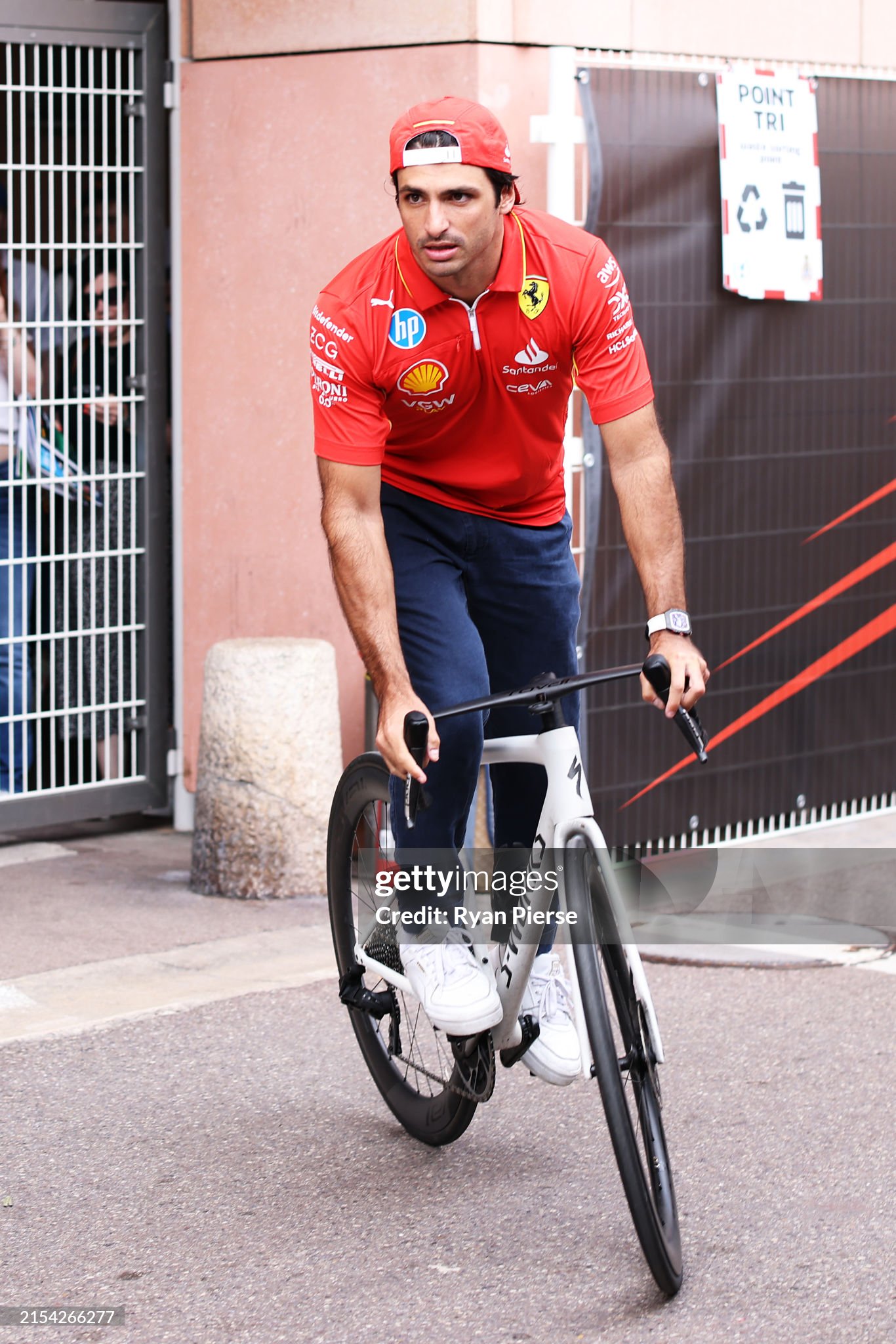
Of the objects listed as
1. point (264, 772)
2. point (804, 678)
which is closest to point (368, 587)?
point (264, 772)

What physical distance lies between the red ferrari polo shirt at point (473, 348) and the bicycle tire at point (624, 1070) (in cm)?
96

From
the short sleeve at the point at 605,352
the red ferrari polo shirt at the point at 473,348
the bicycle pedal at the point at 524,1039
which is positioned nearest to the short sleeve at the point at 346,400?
the red ferrari polo shirt at the point at 473,348

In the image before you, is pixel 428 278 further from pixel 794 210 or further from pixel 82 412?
pixel 82 412

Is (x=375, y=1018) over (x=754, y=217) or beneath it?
beneath

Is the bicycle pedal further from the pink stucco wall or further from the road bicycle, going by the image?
the pink stucco wall

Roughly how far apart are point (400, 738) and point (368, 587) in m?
0.34

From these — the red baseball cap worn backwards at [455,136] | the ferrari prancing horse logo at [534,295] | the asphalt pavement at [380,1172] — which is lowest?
the asphalt pavement at [380,1172]

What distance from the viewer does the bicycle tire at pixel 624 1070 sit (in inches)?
129

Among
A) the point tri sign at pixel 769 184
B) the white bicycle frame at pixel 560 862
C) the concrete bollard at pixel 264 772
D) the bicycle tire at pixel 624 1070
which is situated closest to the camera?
the bicycle tire at pixel 624 1070

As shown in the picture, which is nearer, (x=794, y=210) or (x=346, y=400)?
(x=346, y=400)

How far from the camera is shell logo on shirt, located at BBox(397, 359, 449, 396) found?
148 inches

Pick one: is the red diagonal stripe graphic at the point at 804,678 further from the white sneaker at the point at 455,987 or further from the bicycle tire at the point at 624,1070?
the bicycle tire at the point at 624,1070

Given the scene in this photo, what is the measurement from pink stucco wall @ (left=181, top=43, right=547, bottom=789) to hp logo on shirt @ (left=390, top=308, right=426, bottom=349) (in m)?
2.92

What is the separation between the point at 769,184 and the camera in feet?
21.4
